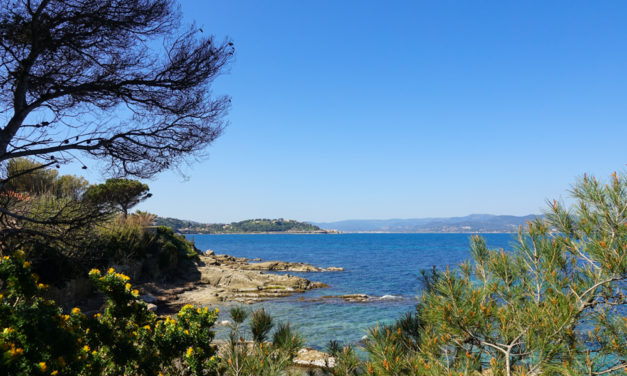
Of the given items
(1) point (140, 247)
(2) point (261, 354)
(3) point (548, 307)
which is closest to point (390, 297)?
(1) point (140, 247)

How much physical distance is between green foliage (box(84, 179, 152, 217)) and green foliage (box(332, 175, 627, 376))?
32801 mm

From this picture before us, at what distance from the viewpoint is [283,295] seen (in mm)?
23625

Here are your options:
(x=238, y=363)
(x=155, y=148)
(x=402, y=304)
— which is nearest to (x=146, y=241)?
(x=402, y=304)

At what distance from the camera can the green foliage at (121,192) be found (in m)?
32.3

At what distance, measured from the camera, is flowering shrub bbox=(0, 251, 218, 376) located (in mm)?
3346

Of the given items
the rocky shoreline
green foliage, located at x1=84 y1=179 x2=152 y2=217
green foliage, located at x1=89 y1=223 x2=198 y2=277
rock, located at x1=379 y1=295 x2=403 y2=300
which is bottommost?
rock, located at x1=379 y1=295 x2=403 y2=300

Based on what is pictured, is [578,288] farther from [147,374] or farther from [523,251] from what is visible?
[147,374]

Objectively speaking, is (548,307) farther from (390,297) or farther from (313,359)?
(390,297)

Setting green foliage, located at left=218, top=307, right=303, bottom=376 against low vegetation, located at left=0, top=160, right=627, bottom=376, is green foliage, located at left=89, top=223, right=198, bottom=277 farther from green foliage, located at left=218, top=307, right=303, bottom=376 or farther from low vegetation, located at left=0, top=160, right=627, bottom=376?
green foliage, located at left=218, top=307, right=303, bottom=376

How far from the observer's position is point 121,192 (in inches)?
1342

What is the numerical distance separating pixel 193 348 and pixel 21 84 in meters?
4.82

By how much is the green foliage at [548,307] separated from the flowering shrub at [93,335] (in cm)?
301

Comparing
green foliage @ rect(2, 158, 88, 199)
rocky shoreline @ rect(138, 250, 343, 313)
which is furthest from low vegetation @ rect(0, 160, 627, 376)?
green foliage @ rect(2, 158, 88, 199)

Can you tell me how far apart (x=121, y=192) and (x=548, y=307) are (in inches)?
1465
